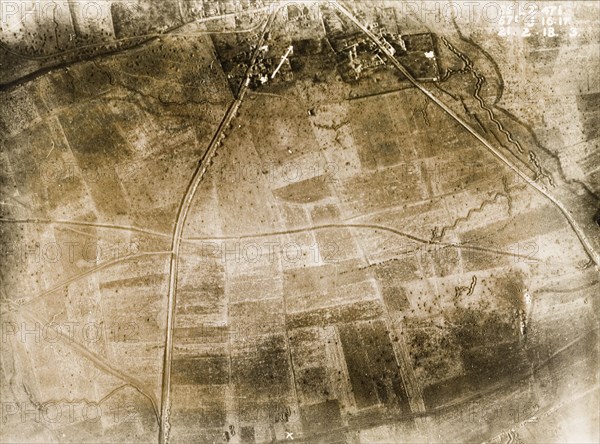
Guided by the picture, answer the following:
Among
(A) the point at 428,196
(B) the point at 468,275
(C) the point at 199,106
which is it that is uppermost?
(C) the point at 199,106

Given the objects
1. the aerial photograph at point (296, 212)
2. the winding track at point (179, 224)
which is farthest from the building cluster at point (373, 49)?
the winding track at point (179, 224)

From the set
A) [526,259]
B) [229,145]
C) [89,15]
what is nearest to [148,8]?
[89,15]

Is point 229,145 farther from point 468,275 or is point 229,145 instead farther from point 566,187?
point 566,187

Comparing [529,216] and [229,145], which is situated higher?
[229,145]

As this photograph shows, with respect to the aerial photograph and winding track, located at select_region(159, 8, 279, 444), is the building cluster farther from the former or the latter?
winding track, located at select_region(159, 8, 279, 444)

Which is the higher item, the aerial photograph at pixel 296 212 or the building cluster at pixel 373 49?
the building cluster at pixel 373 49

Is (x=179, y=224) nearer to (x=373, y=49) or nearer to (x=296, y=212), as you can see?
(x=296, y=212)

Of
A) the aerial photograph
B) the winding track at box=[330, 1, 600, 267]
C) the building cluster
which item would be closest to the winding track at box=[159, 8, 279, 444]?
the aerial photograph

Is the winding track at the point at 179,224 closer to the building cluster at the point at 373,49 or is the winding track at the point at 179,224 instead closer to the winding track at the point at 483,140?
the building cluster at the point at 373,49
